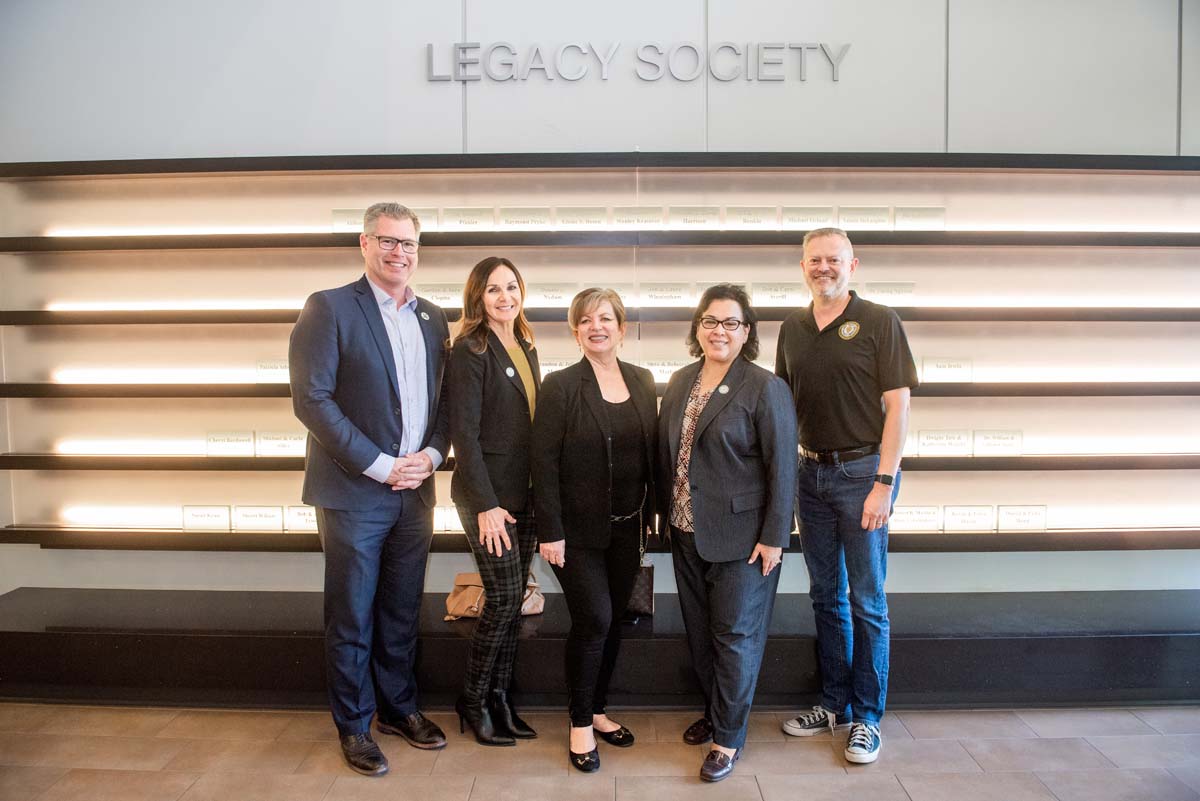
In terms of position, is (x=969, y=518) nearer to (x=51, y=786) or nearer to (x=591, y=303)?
(x=591, y=303)

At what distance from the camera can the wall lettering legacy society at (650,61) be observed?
125 inches

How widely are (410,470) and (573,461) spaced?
0.54 m

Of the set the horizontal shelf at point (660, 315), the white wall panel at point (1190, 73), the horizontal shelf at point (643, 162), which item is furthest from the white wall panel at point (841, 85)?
the white wall panel at point (1190, 73)

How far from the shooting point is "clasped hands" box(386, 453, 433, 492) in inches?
88.0

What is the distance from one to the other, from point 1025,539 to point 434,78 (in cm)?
321

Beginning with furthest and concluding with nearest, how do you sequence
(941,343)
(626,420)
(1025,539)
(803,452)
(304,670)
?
1. (941,343)
2. (1025,539)
3. (304,670)
4. (803,452)
5. (626,420)

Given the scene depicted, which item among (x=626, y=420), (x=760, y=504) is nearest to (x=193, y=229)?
(x=626, y=420)

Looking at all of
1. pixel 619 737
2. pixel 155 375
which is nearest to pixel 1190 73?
pixel 619 737

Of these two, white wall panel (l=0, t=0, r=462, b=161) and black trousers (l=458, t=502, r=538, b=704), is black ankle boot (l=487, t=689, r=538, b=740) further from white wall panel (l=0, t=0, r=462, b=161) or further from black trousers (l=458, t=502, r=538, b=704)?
white wall panel (l=0, t=0, r=462, b=161)

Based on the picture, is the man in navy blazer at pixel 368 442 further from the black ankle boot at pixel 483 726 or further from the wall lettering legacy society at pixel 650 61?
the wall lettering legacy society at pixel 650 61

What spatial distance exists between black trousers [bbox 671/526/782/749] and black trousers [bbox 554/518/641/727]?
17 centimetres

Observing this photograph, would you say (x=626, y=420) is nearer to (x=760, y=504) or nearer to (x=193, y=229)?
(x=760, y=504)

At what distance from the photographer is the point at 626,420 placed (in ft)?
7.02

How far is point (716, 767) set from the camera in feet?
7.29
